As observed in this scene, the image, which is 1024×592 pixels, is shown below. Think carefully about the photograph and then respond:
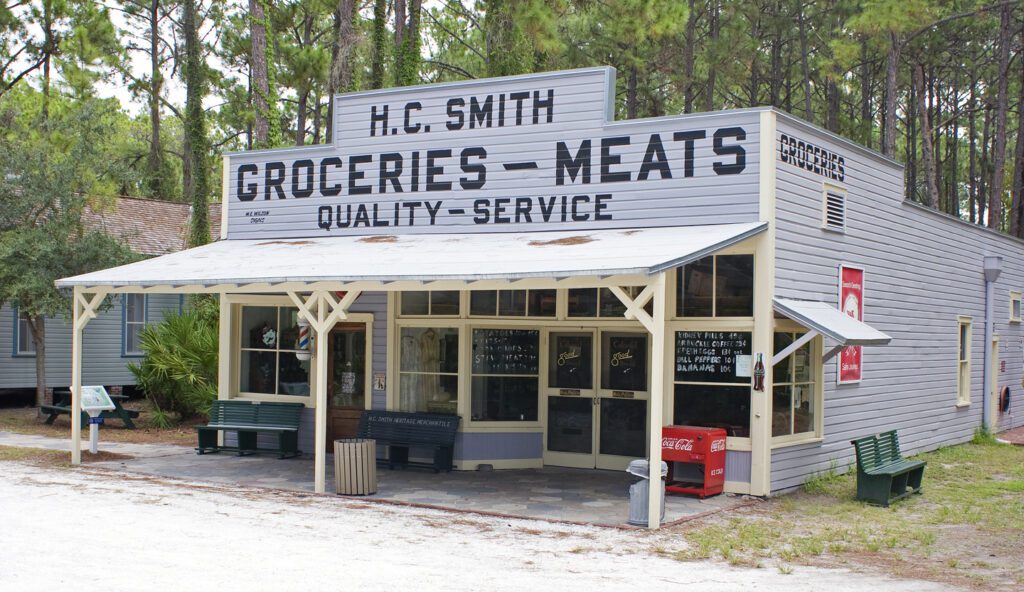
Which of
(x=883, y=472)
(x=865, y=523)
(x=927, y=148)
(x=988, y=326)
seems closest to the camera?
(x=865, y=523)

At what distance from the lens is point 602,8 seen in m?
24.3

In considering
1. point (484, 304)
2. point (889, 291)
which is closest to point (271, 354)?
point (484, 304)

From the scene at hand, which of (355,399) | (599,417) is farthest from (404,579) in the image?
(355,399)

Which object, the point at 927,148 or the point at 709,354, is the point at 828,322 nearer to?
the point at 709,354

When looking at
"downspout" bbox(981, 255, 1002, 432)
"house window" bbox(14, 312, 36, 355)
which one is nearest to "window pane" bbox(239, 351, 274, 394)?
"house window" bbox(14, 312, 36, 355)

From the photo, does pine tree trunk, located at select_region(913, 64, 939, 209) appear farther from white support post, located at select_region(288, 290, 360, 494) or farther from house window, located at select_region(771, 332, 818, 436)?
white support post, located at select_region(288, 290, 360, 494)

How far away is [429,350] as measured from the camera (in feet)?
43.8

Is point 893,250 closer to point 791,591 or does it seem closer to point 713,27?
point 791,591

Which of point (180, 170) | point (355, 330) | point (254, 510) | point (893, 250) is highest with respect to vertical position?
point (180, 170)

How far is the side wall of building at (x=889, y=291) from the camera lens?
11657mm

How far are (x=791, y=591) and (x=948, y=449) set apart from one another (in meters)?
9.80

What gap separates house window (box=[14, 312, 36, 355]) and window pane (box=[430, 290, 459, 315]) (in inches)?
450

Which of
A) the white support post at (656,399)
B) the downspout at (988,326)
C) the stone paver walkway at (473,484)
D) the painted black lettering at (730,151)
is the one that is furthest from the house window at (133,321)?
the downspout at (988,326)

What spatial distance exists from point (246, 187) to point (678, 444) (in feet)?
24.8
